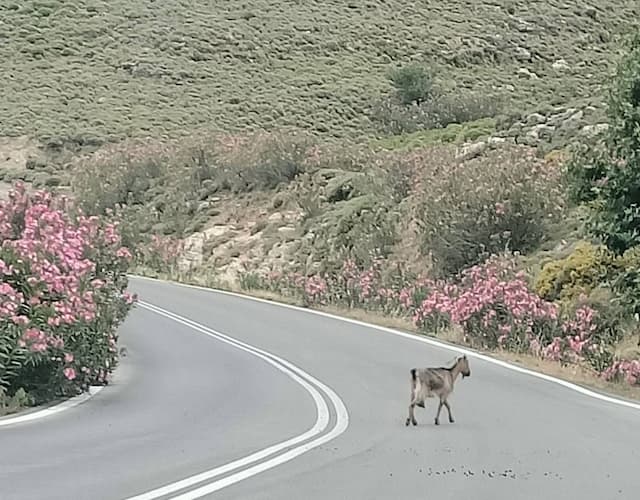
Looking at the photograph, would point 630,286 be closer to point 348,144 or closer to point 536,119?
point 536,119

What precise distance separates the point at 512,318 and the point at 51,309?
8.56m

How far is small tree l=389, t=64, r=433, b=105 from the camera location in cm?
5538

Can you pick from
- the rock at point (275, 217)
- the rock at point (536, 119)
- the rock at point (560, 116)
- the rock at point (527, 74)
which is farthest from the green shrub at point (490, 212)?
the rock at point (527, 74)

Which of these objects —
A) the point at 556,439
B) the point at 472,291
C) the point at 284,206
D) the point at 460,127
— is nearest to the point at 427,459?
the point at 556,439

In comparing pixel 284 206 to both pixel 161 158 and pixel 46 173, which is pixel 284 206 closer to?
pixel 161 158

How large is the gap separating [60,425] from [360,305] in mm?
14842

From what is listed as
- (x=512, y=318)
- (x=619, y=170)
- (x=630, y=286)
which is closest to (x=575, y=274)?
(x=512, y=318)

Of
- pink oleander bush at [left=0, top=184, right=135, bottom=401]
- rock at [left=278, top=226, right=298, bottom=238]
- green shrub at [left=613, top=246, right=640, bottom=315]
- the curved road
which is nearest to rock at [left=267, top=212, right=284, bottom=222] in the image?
rock at [left=278, top=226, right=298, bottom=238]

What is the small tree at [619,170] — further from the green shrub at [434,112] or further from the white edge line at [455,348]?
the green shrub at [434,112]

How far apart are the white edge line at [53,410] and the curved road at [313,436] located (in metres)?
0.18

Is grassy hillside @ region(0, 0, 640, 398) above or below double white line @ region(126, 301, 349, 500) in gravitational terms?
above

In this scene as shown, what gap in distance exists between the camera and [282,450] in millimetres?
10523

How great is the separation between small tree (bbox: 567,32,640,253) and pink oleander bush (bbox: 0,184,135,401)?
7359mm

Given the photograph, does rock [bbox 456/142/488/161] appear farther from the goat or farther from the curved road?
the goat
